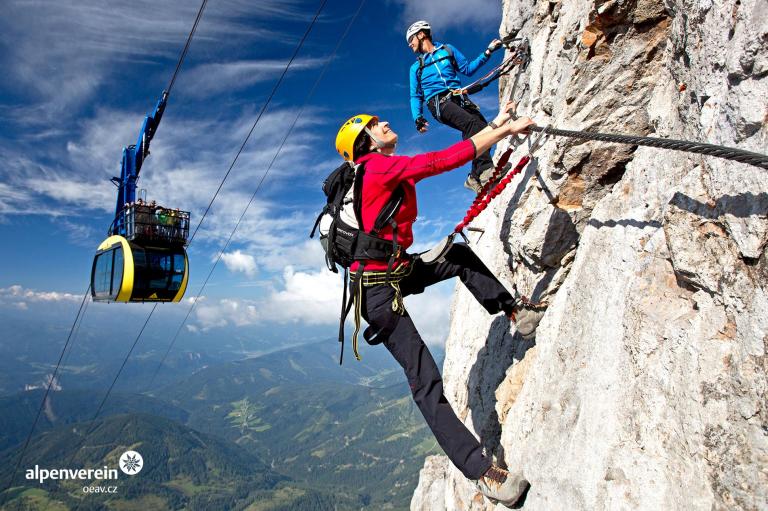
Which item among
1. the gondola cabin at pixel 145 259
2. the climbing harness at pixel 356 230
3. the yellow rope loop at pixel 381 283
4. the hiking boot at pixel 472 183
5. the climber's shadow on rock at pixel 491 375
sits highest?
the gondola cabin at pixel 145 259

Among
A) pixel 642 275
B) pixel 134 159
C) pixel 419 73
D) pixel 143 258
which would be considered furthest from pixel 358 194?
pixel 134 159

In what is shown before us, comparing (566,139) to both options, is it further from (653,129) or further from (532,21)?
(532,21)

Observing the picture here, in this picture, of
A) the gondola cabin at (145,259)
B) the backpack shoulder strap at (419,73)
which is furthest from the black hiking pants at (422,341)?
the gondola cabin at (145,259)

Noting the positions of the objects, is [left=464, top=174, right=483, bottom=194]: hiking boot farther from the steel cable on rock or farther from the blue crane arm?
the blue crane arm

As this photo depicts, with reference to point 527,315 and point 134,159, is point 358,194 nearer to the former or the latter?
point 527,315

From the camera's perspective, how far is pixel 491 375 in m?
9.48

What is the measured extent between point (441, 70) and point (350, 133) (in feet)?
17.6

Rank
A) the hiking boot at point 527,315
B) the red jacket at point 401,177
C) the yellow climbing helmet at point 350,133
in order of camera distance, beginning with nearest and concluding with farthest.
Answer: the red jacket at point 401,177 < the yellow climbing helmet at point 350,133 < the hiking boot at point 527,315

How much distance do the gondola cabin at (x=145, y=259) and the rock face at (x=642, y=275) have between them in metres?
16.0

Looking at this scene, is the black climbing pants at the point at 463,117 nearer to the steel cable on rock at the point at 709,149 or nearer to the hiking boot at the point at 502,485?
the steel cable on rock at the point at 709,149

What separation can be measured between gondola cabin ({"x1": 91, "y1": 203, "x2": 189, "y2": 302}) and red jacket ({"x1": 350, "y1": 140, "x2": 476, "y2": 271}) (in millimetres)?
16333

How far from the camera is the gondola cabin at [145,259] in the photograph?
1916 cm

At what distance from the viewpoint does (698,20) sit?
450 cm

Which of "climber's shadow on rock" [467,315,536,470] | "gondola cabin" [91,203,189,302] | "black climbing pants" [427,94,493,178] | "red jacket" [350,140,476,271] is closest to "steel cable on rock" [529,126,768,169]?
"red jacket" [350,140,476,271]
